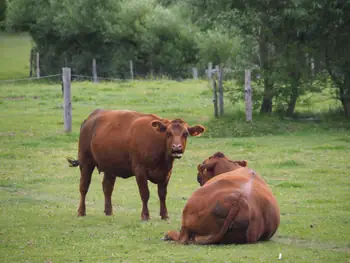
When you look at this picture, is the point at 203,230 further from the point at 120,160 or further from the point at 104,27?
the point at 104,27

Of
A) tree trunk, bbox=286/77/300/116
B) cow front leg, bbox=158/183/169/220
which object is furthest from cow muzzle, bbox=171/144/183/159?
tree trunk, bbox=286/77/300/116

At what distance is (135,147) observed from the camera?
12820 millimetres

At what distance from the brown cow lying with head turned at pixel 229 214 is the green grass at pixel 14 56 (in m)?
51.0

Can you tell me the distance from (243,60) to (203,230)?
61.8 ft

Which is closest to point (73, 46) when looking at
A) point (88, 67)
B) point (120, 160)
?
point (88, 67)

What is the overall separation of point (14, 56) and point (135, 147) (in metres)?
66.1

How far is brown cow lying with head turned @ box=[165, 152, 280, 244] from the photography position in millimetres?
9672

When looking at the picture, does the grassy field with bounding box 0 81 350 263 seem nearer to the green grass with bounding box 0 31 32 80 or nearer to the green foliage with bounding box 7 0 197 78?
the green foliage with bounding box 7 0 197 78

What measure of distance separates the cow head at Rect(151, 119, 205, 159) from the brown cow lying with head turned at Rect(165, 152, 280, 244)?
171 cm

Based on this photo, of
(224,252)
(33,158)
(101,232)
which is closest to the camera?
(224,252)

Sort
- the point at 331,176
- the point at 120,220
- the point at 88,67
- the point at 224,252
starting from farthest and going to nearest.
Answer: the point at 88,67 → the point at 331,176 → the point at 120,220 → the point at 224,252

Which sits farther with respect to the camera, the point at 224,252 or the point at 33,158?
the point at 33,158

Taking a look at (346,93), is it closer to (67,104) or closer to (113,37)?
(67,104)

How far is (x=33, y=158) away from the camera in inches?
859
